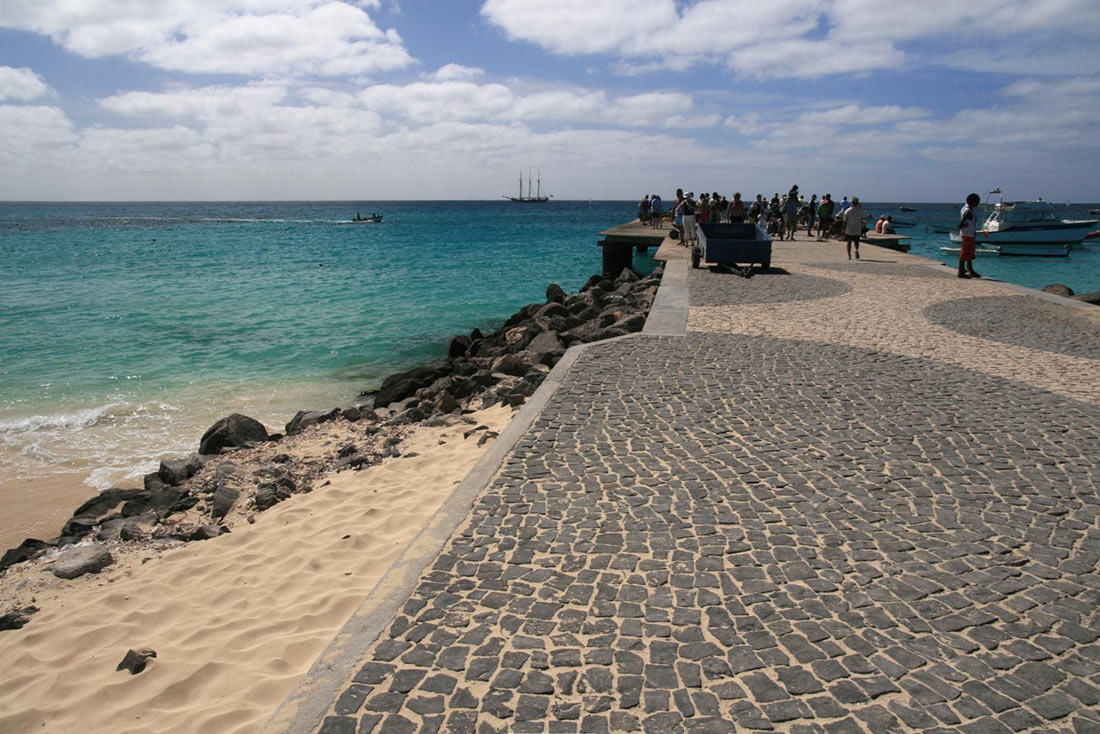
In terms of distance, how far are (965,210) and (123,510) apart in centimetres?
1548

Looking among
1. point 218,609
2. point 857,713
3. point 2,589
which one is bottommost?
point 2,589

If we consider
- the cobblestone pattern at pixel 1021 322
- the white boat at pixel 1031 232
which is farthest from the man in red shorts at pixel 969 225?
the white boat at pixel 1031 232

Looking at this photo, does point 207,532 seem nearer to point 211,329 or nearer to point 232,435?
point 232,435

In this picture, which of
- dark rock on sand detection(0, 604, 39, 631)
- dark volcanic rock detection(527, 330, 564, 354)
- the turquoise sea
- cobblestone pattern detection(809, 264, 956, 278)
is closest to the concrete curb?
dark volcanic rock detection(527, 330, 564, 354)

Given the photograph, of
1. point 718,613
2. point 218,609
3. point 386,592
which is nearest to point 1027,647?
point 718,613

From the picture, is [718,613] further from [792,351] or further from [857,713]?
[792,351]

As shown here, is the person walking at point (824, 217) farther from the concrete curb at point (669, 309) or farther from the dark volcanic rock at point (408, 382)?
the dark volcanic rock at point (408, 382)

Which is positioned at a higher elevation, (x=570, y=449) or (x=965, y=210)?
(x=965, y=210)

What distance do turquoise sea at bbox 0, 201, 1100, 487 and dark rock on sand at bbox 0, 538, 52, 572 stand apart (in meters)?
2.42

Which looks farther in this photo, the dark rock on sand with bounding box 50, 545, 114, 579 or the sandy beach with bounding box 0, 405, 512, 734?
the dark rock on sand with bounding box 50, 545, 114, 579

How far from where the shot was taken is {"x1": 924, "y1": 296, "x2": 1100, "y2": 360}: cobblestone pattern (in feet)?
30.5

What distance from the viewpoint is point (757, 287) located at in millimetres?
13930

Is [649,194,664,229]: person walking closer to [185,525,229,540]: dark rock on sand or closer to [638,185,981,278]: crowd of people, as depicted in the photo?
[638,185,981,278]: crowd of people

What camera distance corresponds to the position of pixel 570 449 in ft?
18.4
